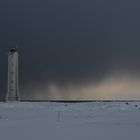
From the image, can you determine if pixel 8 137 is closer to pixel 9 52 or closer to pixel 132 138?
pixel 132 138

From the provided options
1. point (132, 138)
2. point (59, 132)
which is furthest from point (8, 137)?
point (132, 138)

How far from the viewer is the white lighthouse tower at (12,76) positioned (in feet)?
291

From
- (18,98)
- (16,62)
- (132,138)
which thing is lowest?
(132,138)

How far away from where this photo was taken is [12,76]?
9044 centimetres

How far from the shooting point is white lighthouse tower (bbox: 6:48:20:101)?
88.8m

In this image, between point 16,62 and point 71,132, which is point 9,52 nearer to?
point 16,62

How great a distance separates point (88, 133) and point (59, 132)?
1.30 m

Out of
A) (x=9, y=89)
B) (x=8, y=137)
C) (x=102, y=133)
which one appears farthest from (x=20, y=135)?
(x=9, y=89)

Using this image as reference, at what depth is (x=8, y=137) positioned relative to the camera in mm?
19797

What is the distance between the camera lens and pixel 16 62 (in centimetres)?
9131

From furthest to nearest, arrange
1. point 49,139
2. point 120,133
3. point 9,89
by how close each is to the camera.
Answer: point 9,89 < point 120,133 < point 49,139

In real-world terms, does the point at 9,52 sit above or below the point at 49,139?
above

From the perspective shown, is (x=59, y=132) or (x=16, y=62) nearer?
(x=59, y=132)

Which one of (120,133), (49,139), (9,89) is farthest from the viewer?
(9,89)
